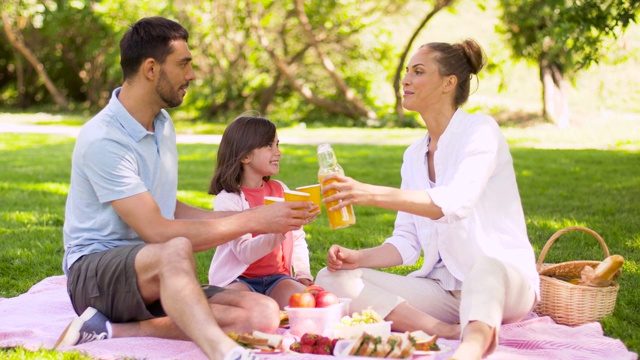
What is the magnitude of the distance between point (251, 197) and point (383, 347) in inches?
55.9

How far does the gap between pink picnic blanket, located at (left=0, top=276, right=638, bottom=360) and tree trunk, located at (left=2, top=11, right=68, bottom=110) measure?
2021 centimetres

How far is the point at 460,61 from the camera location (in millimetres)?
4211

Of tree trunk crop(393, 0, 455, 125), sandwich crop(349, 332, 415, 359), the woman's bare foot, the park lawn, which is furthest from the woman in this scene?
tree trunk crop(393, 0, 455, 125)

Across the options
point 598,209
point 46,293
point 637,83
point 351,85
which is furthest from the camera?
point 351,85

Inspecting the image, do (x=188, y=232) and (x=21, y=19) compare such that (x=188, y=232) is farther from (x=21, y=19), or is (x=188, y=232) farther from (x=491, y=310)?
(x=21, y=19)

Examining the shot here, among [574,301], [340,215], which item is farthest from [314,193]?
[574,301]

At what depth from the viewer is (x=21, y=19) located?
77.6ft

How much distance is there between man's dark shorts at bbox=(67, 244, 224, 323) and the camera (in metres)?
3.67

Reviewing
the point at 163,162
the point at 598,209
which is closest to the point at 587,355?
the point at 163,162

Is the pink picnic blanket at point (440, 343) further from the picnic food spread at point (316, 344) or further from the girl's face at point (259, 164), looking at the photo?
the girl's face at point (259, 164)

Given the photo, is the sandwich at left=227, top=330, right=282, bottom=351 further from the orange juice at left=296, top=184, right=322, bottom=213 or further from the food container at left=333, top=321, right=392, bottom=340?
the orange juice at left=296, top=184, right=322, bottom=213

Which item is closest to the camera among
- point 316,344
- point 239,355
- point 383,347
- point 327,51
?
point 239,355

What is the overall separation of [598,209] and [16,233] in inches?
209

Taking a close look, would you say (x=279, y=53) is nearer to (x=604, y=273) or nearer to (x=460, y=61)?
(x=460, y=61)
